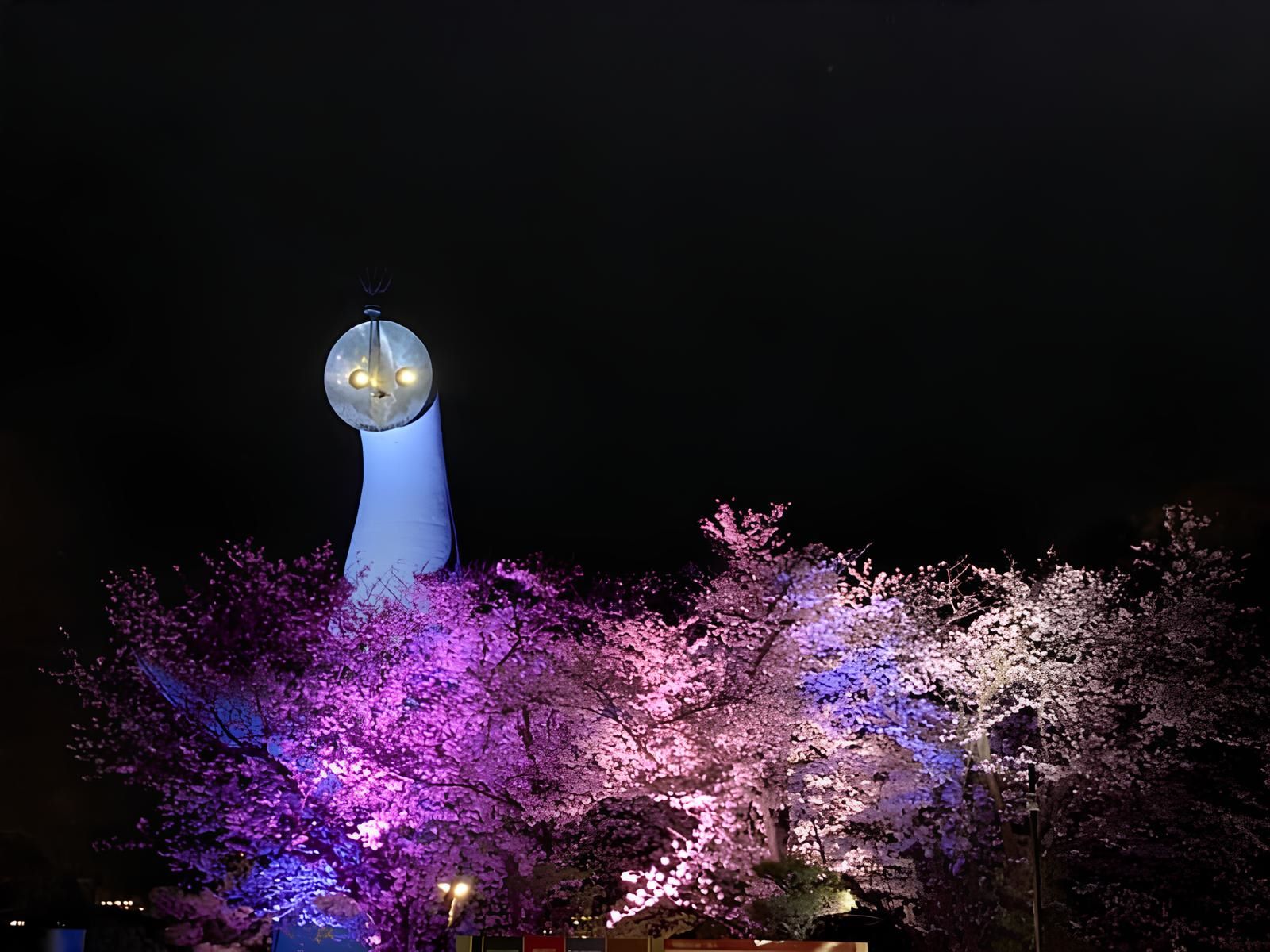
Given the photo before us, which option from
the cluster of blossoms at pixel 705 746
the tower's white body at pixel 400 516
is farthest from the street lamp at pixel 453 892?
the tower's white body at pixel 400 516

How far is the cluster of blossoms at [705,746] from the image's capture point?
1686cm

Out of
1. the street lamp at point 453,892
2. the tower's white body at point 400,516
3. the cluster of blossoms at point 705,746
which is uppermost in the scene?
the tower's white body at point 400,516

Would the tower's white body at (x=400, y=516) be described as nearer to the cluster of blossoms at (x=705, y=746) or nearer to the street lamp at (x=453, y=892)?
the cluster of blossoms at (x=705, y=746)

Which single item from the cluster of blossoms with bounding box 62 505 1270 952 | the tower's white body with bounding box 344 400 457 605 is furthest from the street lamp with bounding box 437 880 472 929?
the tower's white body with bounding box 344 400 457 605

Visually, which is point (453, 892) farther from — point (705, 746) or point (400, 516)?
point (400, 516)

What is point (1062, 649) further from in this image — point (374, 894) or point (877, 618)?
point (374, 894)

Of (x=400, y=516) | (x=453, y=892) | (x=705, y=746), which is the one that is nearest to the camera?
(x=453, y=892)

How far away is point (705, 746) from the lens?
17594 millimetres

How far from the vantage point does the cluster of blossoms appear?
16.9 m

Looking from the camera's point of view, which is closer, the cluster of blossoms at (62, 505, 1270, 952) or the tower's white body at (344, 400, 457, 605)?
the cluster of blossoms at (62, 505, 1270, 952)

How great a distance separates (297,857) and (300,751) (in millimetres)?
1537

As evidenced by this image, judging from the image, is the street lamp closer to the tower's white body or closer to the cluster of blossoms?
the cluster of blossoms

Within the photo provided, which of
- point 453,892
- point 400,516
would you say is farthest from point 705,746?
point 400,516

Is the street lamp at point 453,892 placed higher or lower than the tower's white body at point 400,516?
lower
